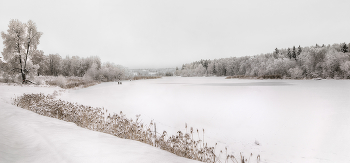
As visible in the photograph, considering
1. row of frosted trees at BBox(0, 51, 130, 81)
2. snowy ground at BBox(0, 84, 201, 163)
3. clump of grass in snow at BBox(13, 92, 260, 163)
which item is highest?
row of frosted trees at BBox(0, 51, 130, 81)

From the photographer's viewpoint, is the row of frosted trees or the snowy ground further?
the row of frosted trees

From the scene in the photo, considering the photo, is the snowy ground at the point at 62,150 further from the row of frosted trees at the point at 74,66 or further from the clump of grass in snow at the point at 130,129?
the row of frosted trees at the point at 74,66

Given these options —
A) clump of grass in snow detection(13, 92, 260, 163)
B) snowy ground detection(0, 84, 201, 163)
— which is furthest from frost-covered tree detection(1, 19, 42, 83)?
snowy ground detection(0, 84, 201, 163)

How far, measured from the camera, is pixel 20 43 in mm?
25422

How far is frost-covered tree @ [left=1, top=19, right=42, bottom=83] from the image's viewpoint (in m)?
24.6

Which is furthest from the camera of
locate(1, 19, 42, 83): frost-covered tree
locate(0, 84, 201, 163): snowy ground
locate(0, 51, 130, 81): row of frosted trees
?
locate(0, 51, 130, 81): row of frosted trees

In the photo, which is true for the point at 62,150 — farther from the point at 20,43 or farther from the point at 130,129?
the point at 20,43

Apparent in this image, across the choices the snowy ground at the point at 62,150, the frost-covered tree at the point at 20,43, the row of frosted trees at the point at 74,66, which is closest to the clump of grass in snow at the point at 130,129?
the snowy ground at the point at 62,150

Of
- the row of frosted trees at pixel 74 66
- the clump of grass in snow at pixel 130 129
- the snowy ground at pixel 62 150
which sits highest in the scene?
the row of frosted trees at pixel 74 66

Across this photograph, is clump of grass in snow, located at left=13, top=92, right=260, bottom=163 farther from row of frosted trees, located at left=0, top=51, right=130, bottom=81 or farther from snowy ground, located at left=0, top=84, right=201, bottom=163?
row of frosted trees, located at left=0, top=51, right=130, bottom=81

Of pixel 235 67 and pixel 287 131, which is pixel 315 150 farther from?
pixel 235 67

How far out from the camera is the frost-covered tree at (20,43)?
24562 millimetres

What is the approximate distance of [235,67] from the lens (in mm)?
95500

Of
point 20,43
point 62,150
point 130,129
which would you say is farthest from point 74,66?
point 62,150
